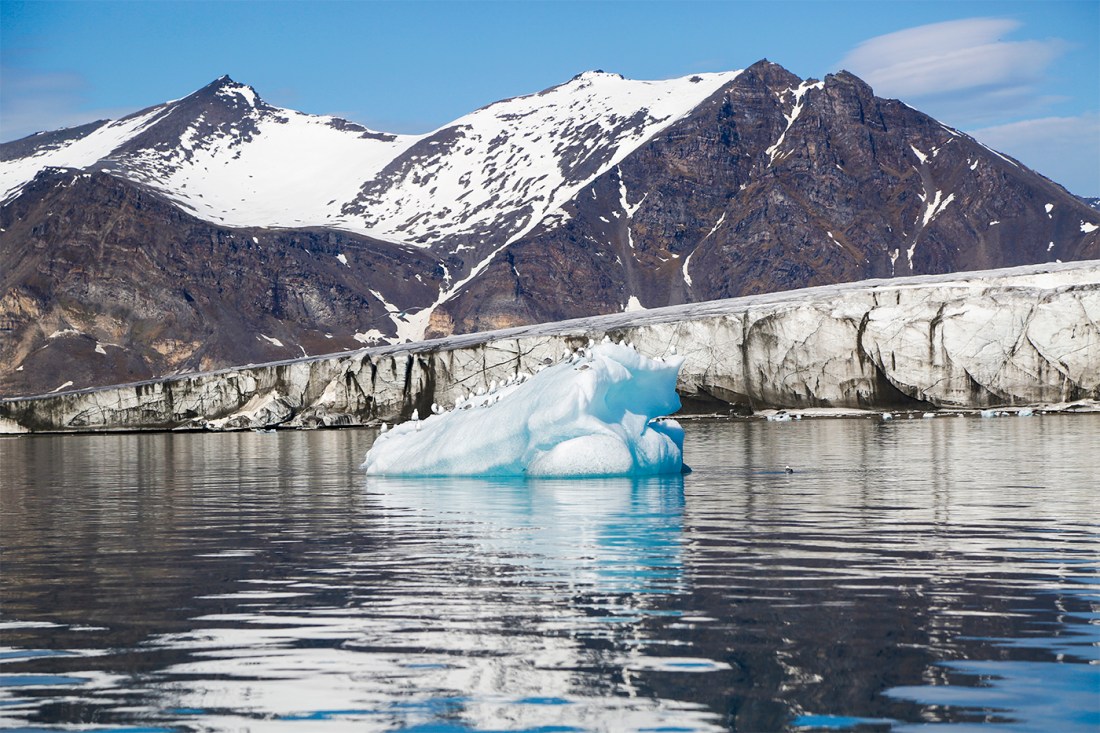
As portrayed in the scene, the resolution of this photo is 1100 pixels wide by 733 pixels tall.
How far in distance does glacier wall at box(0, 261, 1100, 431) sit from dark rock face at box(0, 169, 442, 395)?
98840 mm

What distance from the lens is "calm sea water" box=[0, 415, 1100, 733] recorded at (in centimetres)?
684

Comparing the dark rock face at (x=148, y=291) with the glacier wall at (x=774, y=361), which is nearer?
the glacier wall at (x=774, y=361)

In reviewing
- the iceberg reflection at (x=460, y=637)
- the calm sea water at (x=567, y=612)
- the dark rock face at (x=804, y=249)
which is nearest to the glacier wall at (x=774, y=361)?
the calm sea water at (x=567, y=612)

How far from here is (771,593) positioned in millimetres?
10023

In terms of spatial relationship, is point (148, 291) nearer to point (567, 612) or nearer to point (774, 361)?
point (774, 361)

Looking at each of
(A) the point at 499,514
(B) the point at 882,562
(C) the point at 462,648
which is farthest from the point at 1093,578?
(A) the point at 499,514

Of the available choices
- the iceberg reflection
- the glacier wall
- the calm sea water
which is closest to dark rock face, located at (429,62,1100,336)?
the glacier wall

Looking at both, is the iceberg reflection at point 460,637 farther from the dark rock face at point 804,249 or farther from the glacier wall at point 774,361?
the dark rock face at point 804,249

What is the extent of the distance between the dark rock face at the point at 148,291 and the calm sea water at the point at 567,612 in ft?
513

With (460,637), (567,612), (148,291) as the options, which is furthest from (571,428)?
(148,291)

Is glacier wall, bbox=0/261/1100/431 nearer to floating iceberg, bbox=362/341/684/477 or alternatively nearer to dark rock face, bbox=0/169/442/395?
floating iceberg, bbox=362/341/684/477

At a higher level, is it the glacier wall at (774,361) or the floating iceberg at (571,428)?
the glacier wall at (774,361)

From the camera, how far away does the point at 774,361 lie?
59.7 meters

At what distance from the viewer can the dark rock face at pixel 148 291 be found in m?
171
